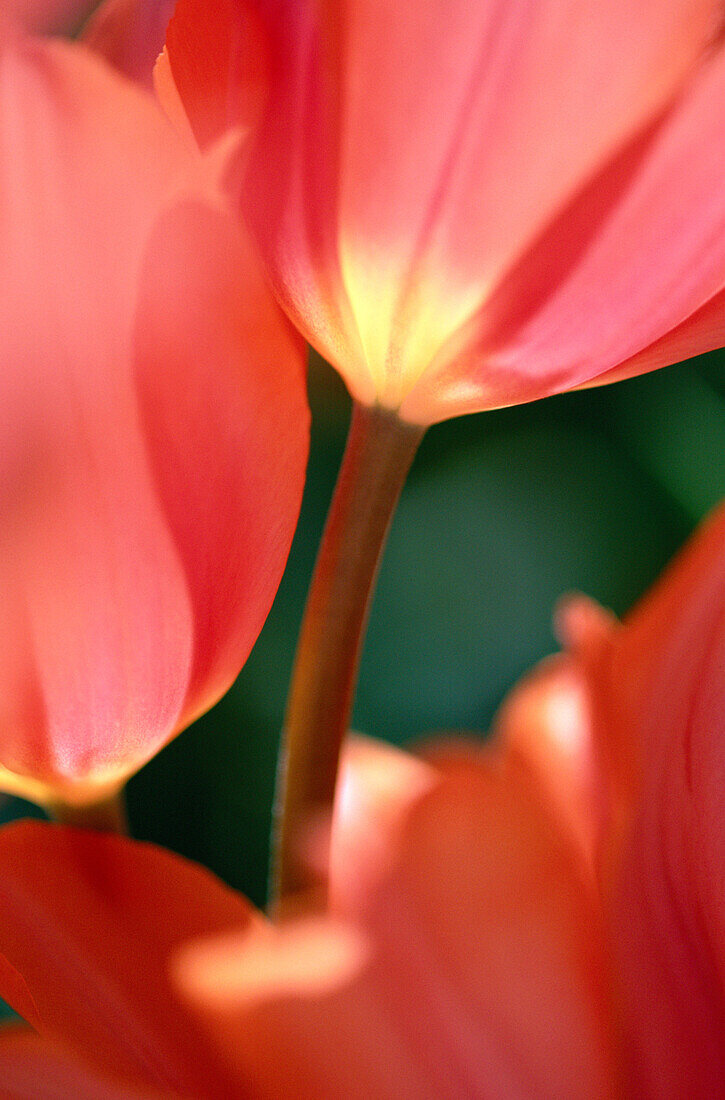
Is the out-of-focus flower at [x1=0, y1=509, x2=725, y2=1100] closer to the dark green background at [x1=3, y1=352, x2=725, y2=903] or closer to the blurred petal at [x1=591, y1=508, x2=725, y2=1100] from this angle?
the blurred petal at [x1=591, y1=508, x2=725, y2=1100]

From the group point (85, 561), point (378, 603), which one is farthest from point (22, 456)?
point (378, 603)

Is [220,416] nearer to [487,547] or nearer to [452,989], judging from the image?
[452,989]

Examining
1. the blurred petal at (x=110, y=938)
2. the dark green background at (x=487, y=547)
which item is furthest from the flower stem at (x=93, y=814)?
the dark green background at (x=487, y=547)

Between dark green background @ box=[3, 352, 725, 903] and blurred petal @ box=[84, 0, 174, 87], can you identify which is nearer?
blurred petal @ box=[84, 0, 174, 87]

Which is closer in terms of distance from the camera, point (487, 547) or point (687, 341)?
point (687, 341)

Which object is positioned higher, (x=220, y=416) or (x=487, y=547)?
(x=220, y=416)

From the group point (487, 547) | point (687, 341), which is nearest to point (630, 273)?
point (687, 341)

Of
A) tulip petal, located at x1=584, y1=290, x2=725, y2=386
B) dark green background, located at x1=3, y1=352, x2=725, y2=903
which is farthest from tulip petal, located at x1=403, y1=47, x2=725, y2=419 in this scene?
dark green background, located at x1=3, y1=352, x2=725, y2=903
